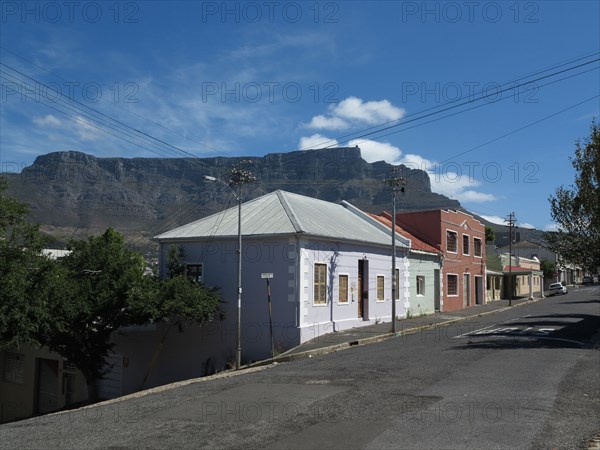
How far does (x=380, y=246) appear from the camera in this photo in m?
28.3

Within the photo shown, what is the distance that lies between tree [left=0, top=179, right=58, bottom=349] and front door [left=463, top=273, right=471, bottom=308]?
29980mm

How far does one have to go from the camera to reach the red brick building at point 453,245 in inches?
1470

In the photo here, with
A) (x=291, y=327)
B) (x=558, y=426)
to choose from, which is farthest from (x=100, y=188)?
(x=558, y=426)

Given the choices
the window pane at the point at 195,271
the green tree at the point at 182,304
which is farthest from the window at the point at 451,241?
the green tree at the point at 182,304

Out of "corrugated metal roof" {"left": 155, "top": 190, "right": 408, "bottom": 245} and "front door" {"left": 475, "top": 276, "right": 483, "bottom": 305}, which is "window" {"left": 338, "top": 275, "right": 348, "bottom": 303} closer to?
"corrugated metal roof" {"left": 155, "top": 190, "right": 408, "bottom": 245}

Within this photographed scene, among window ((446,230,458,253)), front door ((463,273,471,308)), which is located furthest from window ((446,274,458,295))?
front door ((463,273,471,308))

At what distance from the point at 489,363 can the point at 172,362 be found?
47.4ft

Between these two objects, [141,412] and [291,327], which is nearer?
[141,412]

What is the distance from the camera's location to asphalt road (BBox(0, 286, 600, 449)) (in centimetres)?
791

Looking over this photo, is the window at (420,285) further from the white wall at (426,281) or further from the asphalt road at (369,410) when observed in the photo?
the asphalt road at (369,410)

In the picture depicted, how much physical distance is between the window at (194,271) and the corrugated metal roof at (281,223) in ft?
4.09

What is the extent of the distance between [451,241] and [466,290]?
513 cm

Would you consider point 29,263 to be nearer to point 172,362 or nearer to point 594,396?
point 172,362

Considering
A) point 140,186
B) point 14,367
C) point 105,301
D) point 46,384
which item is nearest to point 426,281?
point 105,301
